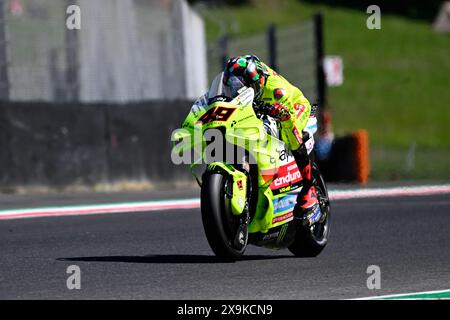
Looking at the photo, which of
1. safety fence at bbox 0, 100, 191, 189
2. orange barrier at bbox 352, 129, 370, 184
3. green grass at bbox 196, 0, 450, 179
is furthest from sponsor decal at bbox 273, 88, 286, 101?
green grass at bbox 196, 0, 450, 179

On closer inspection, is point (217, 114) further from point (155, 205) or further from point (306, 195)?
point (155, 205)

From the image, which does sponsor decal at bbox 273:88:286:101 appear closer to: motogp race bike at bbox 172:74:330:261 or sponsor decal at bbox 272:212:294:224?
motogp race bike at bbox 172:74:330:261

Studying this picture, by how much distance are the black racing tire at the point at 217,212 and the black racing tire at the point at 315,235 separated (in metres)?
0.93

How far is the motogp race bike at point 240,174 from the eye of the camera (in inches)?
329

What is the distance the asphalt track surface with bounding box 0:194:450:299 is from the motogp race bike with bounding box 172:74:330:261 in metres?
0.25

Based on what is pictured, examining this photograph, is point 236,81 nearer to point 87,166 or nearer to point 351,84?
point 87,166

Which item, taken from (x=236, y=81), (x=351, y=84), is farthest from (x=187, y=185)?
(x=351, y=84)

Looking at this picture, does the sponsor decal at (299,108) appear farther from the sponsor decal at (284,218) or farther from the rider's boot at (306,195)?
the sponsor decal at (284,218)

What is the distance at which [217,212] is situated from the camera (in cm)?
827

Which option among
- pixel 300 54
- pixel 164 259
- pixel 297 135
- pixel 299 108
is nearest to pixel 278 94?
pixel 299 108

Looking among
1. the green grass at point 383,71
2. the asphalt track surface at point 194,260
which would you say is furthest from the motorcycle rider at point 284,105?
the green grass at point 383,71

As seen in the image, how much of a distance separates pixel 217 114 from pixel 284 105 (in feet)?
2.20

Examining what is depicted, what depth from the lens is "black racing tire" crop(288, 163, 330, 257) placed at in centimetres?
931
